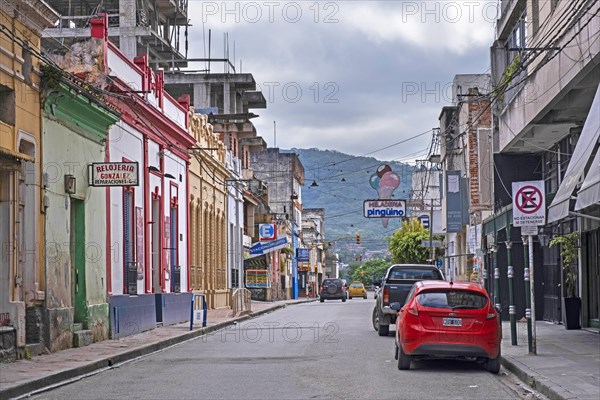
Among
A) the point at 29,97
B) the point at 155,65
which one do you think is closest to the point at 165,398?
the point at 29,97

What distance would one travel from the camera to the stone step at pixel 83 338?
843 inches

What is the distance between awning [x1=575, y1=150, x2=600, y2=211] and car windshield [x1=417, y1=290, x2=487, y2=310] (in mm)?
3318

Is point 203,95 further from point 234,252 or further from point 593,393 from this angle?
point 593,393

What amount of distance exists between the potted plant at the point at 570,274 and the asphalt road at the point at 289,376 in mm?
5042

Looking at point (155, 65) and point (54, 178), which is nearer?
point (54, 178)

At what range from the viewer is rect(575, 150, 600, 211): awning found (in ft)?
43.7

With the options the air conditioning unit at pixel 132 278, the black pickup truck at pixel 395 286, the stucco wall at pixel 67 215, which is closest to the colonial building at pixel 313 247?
the air conditioning unit at pixel 132 278

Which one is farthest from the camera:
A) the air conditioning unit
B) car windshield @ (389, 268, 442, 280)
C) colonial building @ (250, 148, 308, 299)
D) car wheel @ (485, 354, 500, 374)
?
colonial building @ (250, 148, 308, 299)

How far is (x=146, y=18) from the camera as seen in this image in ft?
162

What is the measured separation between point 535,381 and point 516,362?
252 cm

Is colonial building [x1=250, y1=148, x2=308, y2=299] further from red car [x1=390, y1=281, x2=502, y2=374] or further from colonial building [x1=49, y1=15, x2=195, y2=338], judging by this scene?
red car [x1=390, y1=281, x2=502, y2=374]

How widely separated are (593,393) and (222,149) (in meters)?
34.7

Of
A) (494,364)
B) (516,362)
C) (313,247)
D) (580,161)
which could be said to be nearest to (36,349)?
(494,364)

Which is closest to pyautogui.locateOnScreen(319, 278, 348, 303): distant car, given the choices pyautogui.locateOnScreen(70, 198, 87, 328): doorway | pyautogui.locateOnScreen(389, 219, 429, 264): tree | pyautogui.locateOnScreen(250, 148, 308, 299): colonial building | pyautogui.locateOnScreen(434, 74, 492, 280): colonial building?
pyautogui.locateOnScreen(389, 219, 429, 264): tree
